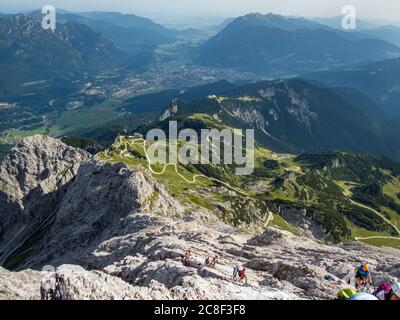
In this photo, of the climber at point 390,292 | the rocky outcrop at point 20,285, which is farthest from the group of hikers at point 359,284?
the rocky outcrop at point 20,285

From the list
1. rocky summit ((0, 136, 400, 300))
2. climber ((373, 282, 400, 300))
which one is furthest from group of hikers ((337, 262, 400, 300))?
rocky summit ((0, 136, 400, 300))

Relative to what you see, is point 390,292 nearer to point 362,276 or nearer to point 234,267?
point 362,276

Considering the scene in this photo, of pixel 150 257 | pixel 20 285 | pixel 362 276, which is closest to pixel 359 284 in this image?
pixel 362 276

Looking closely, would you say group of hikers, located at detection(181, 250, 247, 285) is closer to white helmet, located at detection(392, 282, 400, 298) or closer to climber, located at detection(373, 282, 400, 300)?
climber, located at detection(373, 282, 400, 300)

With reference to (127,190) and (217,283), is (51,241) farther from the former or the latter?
(217,283)

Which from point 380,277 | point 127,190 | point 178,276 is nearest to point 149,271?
point 178,276

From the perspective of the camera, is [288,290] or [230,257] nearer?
[288,290]

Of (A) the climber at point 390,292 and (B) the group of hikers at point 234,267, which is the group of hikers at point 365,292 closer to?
(A) the climber at point 390,292
